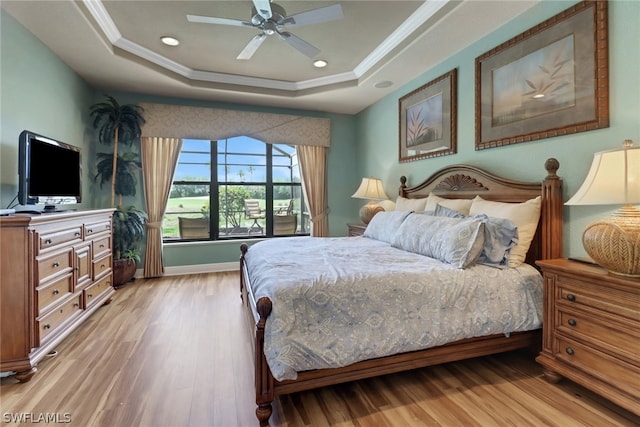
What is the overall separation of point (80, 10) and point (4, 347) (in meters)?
2.57

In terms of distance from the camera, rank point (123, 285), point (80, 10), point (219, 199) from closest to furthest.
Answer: point (80, 10), point (123, 285), point (219, 199)

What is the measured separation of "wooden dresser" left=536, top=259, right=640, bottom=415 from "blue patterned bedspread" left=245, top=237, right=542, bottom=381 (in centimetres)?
17

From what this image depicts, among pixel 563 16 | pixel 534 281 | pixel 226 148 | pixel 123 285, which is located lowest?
pixel 123 285

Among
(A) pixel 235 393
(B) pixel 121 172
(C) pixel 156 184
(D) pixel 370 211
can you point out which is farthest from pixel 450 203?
(B) pixel 121 172

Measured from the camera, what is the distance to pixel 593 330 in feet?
5.65

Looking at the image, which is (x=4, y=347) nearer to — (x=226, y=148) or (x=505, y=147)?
(x=226, y=148)

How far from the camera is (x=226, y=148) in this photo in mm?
5055

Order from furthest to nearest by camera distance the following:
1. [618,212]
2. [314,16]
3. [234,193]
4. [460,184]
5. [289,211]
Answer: [289,211] < [234,193] < [460,184] < [314,16] < [618,212]

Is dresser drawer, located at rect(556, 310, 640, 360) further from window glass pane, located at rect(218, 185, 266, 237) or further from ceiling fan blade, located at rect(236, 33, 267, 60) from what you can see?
window glass pane, located at rect(218, 185, 266, 237)

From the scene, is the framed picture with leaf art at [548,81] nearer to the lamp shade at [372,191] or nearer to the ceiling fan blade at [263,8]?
the lamp shade at [372,191]

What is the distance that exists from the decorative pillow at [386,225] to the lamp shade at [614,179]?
1.52 meters

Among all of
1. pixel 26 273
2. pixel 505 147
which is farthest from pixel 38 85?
pixel 505 147

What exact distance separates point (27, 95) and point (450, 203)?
4037 millimetres

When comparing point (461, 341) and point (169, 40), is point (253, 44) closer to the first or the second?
point (169, 40)
